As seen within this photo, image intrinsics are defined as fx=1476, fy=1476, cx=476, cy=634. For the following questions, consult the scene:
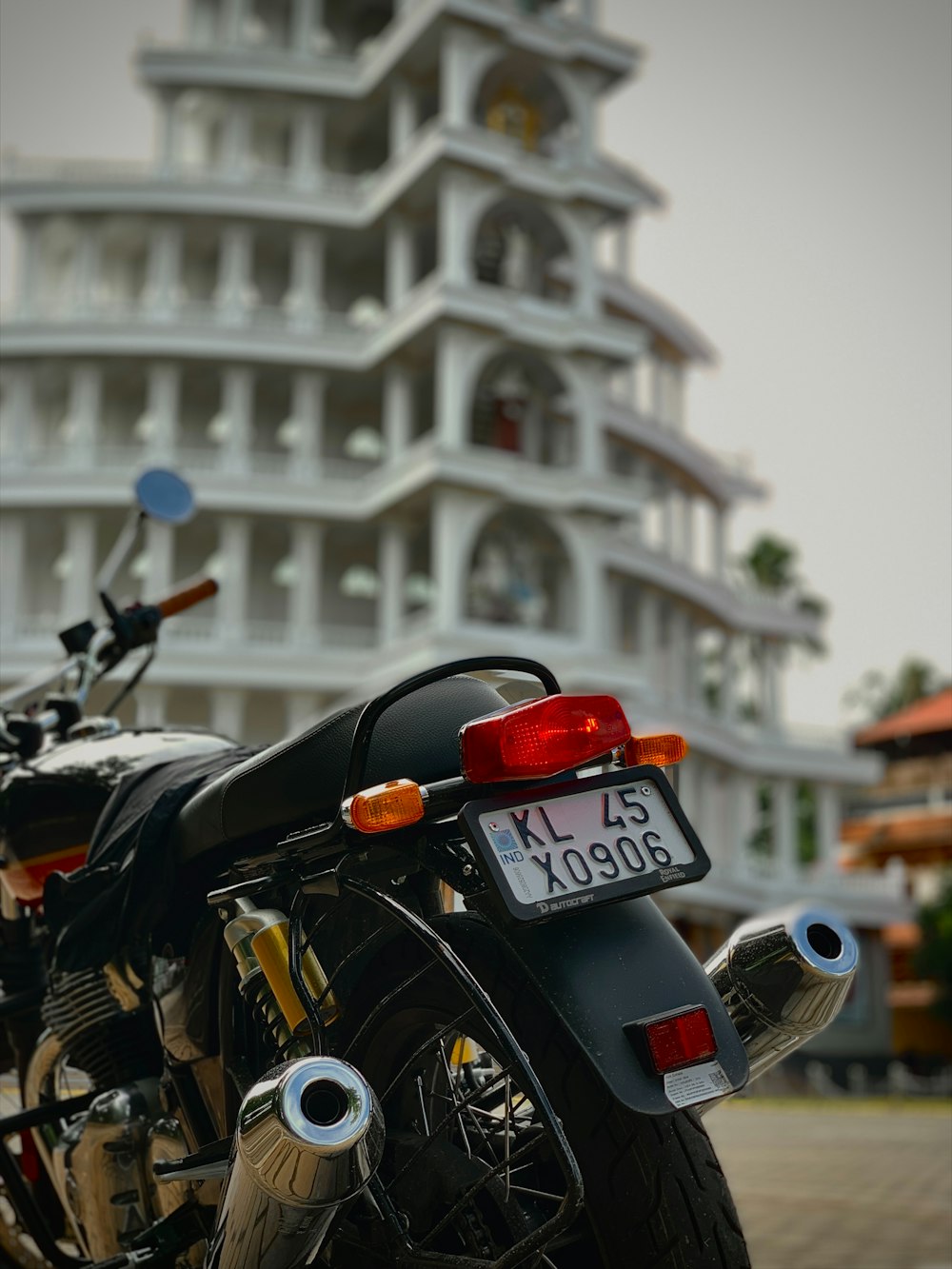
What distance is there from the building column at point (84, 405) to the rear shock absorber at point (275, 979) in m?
36.3

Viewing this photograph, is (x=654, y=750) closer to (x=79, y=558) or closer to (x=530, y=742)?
(x=530, y=742)

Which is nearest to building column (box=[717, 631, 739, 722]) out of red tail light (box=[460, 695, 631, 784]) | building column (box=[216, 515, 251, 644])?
building column (box=[216, 515, 251, 644])

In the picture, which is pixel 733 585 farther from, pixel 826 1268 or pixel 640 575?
pixel 826 1268

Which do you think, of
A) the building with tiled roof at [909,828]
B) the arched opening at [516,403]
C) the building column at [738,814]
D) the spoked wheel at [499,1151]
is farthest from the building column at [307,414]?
the spoked wheel at [499,1151]

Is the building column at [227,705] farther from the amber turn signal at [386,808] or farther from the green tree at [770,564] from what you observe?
the amber turn signal at [386,808]

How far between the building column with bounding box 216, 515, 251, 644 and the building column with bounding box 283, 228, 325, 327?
5.85m

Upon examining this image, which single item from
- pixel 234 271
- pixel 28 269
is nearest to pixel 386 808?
pixel 234 271

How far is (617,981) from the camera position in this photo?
6.08ft

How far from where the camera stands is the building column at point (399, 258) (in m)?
38.2

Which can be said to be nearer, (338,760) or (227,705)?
(338,760)

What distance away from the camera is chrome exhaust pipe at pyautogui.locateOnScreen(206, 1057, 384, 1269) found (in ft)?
5.40

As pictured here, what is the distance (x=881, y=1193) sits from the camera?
6.55 meters

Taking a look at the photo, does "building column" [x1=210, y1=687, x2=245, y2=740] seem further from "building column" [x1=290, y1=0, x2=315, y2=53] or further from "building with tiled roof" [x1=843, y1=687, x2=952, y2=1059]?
"building with tiled roof" [x1=843, y1=687, x2=952, y2=1059]

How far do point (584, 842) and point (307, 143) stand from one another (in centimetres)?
4153
